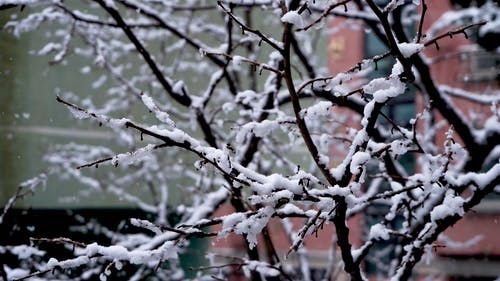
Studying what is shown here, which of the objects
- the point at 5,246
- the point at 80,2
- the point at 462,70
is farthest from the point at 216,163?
the point at 462,70

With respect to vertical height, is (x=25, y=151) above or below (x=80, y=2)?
below

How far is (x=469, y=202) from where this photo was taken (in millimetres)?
2645

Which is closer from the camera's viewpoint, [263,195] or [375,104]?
[263,195]

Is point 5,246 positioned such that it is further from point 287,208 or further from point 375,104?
point 375,104

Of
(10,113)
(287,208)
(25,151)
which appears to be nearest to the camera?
(287,208)

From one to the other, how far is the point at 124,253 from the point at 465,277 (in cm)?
1107

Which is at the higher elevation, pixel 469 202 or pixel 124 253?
pixel 469 202

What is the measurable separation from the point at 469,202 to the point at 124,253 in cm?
179

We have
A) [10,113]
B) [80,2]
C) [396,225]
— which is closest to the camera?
[10,113]

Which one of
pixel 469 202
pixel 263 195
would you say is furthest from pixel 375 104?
pixel 469 202

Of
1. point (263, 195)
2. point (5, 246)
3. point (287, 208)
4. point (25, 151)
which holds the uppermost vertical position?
point (263, 195)

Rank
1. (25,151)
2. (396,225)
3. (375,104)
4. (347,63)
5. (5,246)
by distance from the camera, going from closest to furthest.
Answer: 1. (375,104)
2. (5,246)
3. (25,151)
4. (396,225)
5. (347,63)

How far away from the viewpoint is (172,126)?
1.89m

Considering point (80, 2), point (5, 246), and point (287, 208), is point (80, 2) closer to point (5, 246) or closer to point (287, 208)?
point (5, 246)
